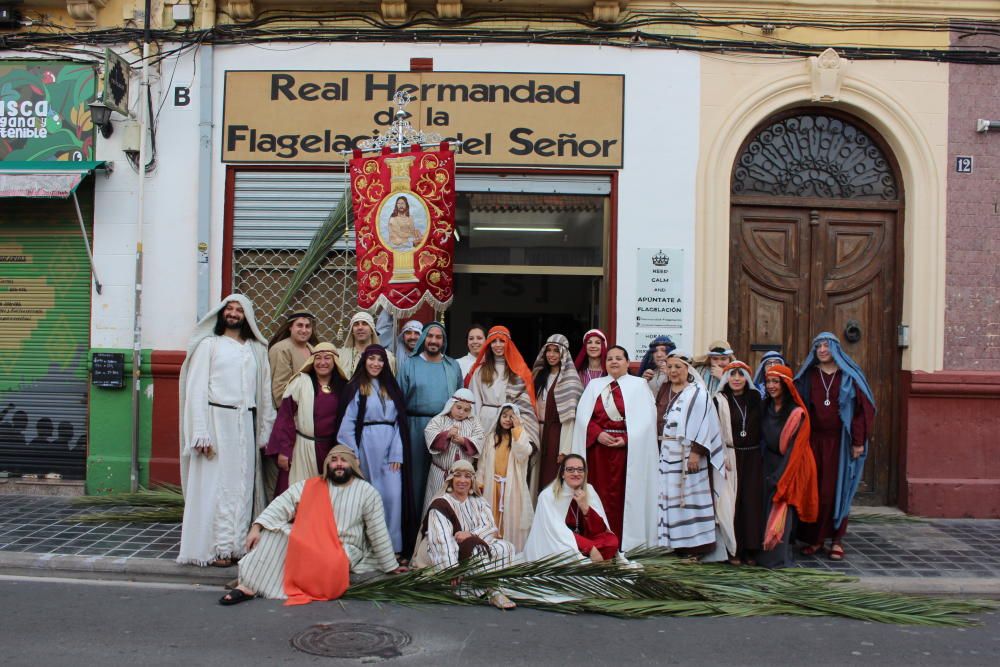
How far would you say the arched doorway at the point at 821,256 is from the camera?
8.72m

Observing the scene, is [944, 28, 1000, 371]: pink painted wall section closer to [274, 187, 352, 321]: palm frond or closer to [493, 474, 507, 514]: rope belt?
[493, 474, 507, 514]: rope belt

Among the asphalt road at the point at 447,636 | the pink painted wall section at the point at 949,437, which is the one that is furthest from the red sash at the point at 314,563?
the pink painted wall section at the point at 949,437

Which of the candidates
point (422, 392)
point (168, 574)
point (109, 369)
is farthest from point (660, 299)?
point (109, 369)

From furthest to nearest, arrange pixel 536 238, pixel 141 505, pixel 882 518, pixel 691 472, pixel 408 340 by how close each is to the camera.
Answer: pixel 536 238
pixel 882 518
pixel 141 505
pixel 408 340
pixel 691 472

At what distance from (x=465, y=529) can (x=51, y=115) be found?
6282mm

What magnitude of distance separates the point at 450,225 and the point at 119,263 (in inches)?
135

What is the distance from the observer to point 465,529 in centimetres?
575

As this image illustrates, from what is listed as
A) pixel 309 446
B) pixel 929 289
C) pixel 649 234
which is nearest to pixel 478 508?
pixel 309 446

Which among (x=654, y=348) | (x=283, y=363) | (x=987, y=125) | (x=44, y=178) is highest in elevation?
(x=987, y=125)

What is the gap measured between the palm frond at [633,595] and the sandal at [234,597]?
2.10 feet

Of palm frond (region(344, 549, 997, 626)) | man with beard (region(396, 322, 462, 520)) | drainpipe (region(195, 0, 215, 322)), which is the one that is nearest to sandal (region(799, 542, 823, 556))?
palm frond (region(344, 549, 997, 626))

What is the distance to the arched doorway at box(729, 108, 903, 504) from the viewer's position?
28.6ft

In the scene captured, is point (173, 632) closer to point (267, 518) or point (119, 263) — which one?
point (267, 518)

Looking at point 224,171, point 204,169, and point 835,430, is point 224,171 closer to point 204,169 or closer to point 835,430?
point 204,169
